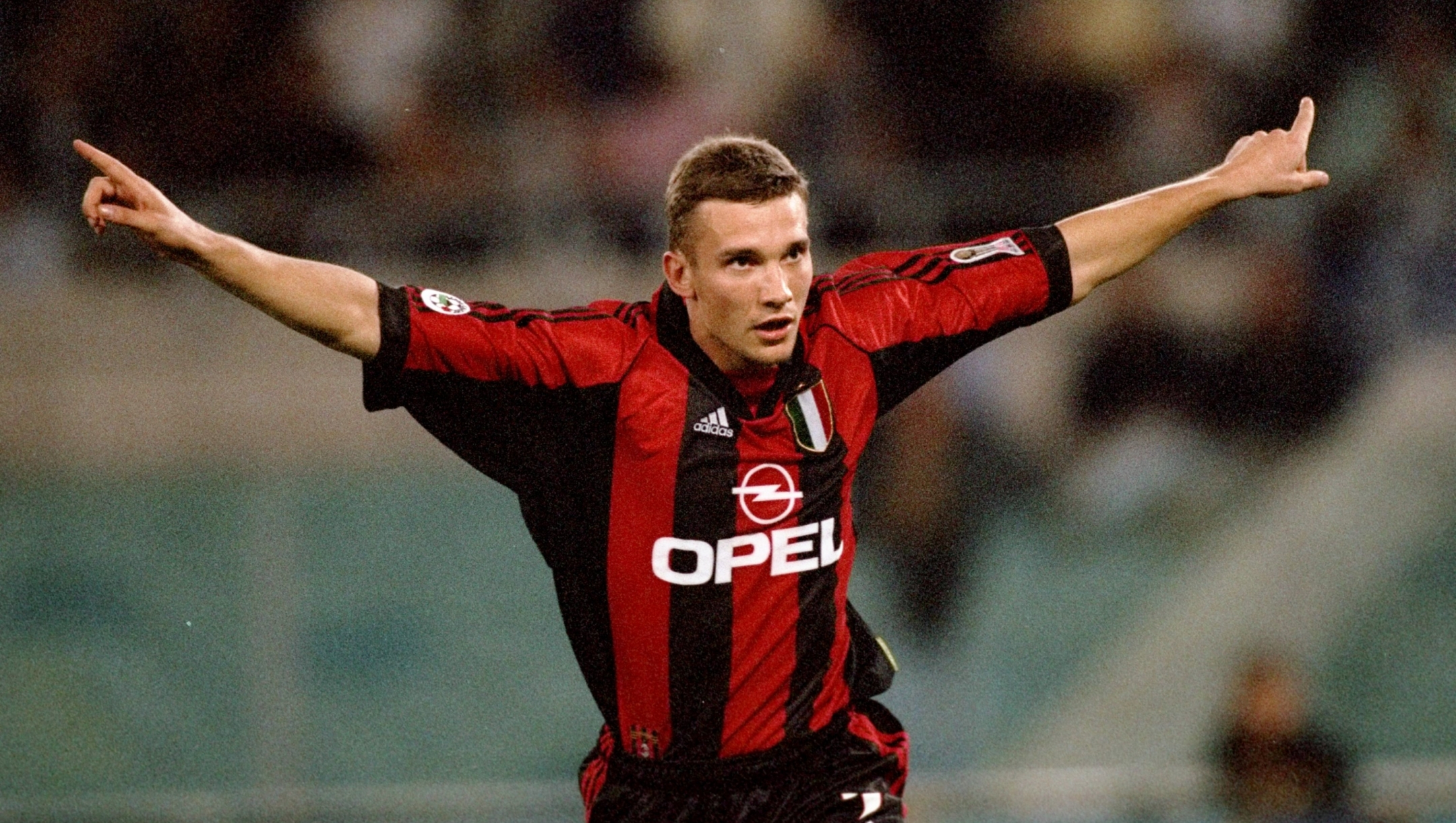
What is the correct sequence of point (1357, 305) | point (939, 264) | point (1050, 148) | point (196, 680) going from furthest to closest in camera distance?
point (1050, 148)
point (1357, 305)
point (196, 680)
point (939, 264)

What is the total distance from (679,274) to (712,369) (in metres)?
0.22

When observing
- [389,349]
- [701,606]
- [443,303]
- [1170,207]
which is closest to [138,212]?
[389,349]

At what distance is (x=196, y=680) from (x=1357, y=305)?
14.6ft

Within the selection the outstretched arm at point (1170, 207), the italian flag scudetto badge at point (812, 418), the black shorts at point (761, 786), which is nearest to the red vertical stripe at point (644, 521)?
the black shorts at point (761, 786)

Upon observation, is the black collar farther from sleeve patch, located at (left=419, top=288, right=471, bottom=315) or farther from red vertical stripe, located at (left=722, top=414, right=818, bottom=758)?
sleeve patch, located at (left=419, top=288, right=471, bottom=315)

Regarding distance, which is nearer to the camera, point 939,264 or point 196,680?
point 939,264

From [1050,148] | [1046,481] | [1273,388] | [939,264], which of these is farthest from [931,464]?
[939,264]

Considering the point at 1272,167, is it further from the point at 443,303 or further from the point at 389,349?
the point at 389,349

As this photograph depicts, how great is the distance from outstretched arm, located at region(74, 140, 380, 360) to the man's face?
30.0 inches

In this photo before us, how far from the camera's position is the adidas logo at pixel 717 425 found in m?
4.27

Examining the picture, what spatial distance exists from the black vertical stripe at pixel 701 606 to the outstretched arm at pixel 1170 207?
961 millimetres

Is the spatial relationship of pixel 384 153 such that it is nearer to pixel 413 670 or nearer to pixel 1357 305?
pixel 413 670

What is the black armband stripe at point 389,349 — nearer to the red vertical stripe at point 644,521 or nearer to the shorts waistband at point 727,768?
the red vertical stripe at point 644,521

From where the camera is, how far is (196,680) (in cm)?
702
